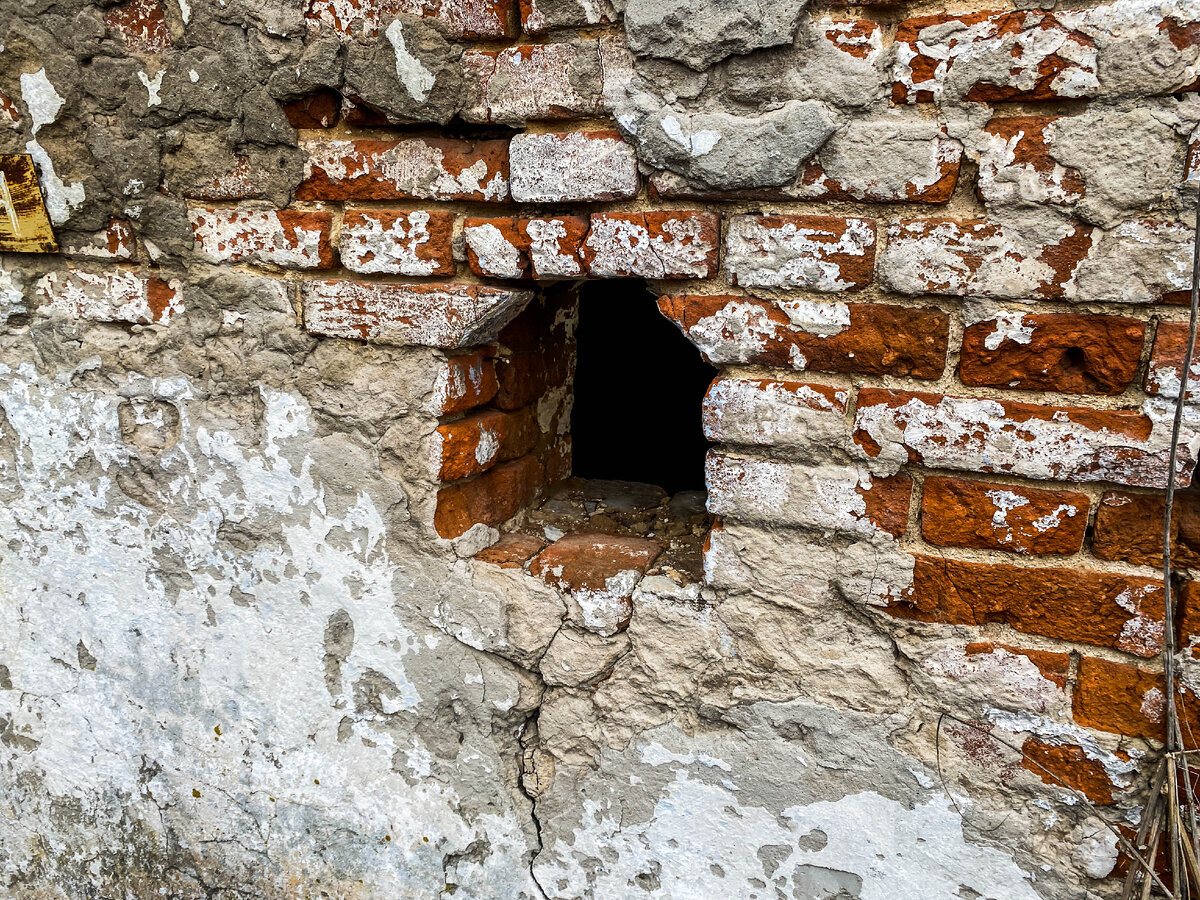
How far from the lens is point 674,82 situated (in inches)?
45.6

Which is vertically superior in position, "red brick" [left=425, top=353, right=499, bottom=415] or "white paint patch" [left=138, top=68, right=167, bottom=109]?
"white paint patch" [left=138, top=68, right=167, bottom=109]

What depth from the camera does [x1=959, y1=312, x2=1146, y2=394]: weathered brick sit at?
106 centimetres

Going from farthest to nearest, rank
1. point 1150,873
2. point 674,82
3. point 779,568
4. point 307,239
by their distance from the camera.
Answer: point 307,239 < point 779,568 < point 674,82 < point 1150,873

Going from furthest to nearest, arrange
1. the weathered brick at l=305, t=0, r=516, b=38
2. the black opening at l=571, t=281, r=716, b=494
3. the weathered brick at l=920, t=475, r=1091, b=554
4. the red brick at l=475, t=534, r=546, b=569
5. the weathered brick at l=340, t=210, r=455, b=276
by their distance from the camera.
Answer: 1. the black opening at l=571, t=281, r=716, b=494
2. the red brick at l=475, t=534, r=546, b=569
3. the weathered brick at l=340, t=210, r=455, b=276
4. the weathered brick at l=305, t=0, r=516, b=38
5. the weathered brick at l=920, t=475, r=1091, b=554

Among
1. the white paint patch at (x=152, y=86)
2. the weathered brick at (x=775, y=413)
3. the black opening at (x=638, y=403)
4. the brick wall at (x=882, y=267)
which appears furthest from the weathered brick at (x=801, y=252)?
the black opening at (x=638, y=403)

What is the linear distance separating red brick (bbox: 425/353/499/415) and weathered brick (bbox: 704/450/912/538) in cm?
44

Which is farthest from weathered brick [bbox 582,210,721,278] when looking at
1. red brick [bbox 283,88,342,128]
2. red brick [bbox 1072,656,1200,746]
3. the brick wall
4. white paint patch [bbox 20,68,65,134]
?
white paint patch [bbox 20,68,65,134]

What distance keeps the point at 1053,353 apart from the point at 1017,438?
12 cm

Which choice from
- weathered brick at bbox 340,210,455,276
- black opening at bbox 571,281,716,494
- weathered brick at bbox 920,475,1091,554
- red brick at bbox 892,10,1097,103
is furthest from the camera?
black opening at bbox 571,281,716,494

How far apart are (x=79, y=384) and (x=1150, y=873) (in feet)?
6.09

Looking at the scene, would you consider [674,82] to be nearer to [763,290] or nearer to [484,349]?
[763,290]

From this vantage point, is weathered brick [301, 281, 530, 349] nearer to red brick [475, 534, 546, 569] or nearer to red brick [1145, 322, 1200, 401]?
red brick [475, 534, 546, 569]

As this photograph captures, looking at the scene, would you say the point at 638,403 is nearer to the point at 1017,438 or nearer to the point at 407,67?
the point at 407,67

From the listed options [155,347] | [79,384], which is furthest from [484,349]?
[79,384]
